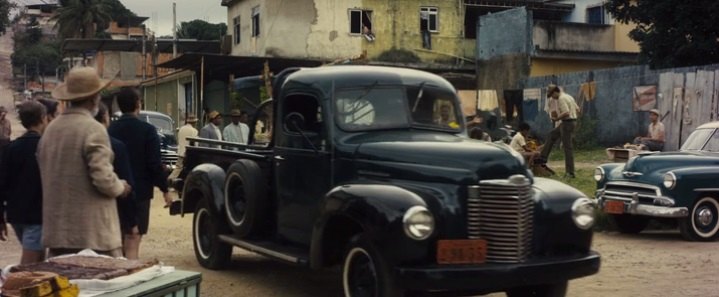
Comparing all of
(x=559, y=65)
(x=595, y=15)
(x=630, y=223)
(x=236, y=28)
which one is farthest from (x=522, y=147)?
(x=236, y=28)

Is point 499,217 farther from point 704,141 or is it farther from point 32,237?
point 704,141

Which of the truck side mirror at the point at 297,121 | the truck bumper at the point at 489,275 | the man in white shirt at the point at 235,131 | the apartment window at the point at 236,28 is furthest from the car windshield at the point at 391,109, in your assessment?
the apartment window at the point at 236,28

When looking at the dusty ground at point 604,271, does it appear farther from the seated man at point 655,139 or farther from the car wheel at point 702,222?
the seated man at point 655,139

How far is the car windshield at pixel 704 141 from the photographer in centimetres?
1285

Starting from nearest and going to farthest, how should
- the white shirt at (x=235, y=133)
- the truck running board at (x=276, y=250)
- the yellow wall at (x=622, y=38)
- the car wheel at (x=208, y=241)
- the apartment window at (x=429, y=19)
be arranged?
1. the truck running board at (x=276, y=250)
2. the car wheel at (x=208, y=241)
3. the white shirt at (x=235, y=133)
4. the yellow wall at (x=622, y=38)
5. the apartment window at (x=429, y=19)

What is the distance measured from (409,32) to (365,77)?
31.2 m

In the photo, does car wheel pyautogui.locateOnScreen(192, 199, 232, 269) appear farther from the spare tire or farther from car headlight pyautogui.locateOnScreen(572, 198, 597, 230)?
car headlight pyautogui.locateOnScreen(572, 198, 597, 230)

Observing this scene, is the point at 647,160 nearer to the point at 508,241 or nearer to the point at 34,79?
the point at 508,241

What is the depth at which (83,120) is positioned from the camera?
19.0 feet

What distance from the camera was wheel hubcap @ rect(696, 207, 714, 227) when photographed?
12117mm

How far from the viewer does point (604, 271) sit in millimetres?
9773

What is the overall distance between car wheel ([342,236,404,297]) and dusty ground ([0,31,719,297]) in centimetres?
133

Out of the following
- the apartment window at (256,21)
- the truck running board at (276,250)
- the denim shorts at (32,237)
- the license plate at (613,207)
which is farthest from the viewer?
the apartment window at (256,21)

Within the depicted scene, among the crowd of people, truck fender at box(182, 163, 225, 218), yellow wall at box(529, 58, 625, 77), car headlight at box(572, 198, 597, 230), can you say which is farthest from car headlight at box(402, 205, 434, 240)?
yellow wall at box(529, 58, 625, 77)
